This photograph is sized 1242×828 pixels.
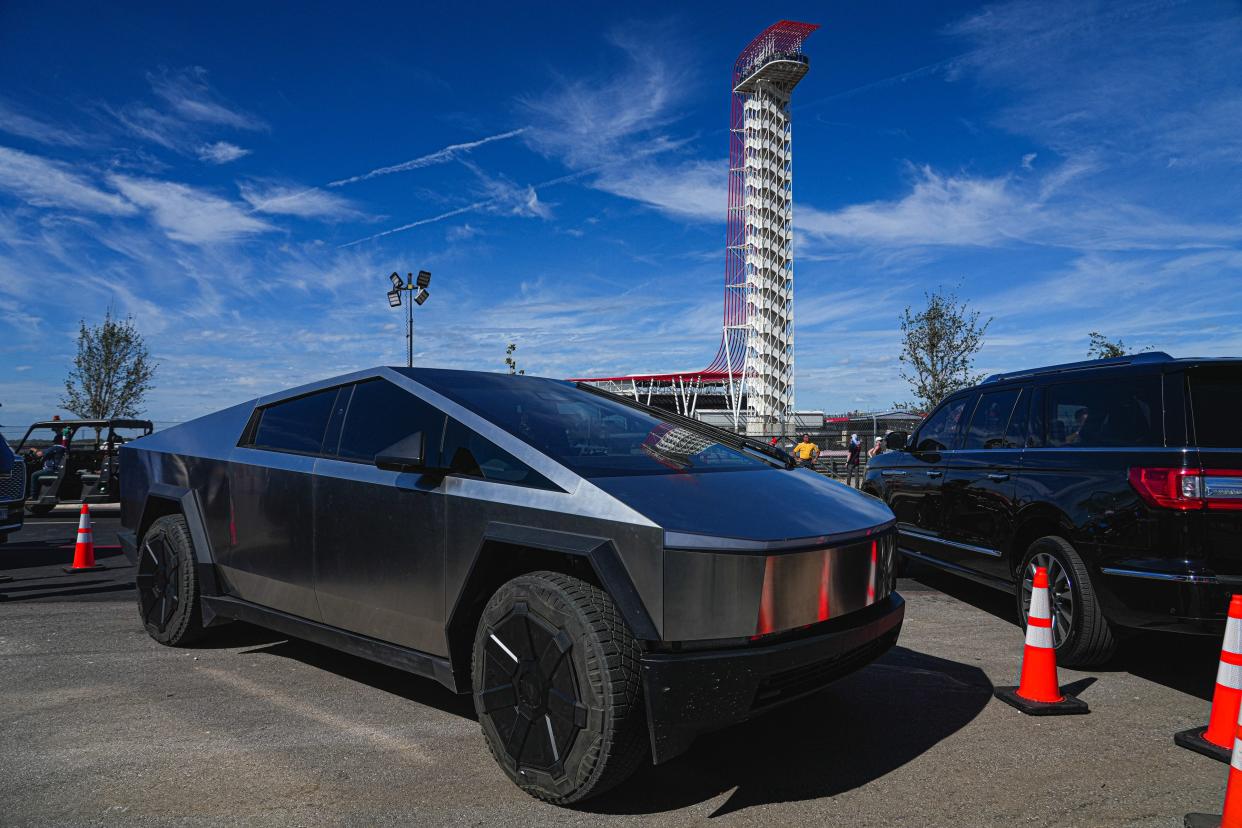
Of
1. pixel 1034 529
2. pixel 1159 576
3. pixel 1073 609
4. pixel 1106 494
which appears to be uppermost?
pixel 1106 494

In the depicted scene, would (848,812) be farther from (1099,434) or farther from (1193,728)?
(1099,434)

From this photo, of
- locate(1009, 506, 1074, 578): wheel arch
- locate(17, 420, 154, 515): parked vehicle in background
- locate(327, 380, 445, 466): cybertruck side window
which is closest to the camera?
locate(327, 380, 445, 466): cybertruck side window

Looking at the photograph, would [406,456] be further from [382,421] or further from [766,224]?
[766,224]

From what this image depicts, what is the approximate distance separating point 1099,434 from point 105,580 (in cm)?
807

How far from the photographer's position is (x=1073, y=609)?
456 centimetres

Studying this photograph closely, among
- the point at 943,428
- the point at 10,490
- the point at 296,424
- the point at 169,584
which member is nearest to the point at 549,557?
the point at 296,424

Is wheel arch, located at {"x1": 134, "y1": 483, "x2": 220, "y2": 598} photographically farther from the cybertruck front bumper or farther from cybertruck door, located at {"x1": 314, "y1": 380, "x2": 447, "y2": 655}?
the cybertruck front bumper

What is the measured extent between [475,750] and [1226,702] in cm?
304

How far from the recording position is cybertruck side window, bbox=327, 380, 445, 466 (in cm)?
343

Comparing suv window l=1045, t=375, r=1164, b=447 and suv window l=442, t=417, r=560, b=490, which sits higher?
suv window l=1045, t=375, r=1164, b=447

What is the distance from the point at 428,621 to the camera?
3180 millimetres

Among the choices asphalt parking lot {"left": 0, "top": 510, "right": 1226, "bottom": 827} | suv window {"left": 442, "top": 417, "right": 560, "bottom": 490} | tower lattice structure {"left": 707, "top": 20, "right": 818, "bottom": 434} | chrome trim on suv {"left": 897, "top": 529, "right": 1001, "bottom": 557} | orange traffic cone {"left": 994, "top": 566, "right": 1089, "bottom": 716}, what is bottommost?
asphalt parking lot {"left": 0, "top": 510, "right": 1226, "bottom": 827}

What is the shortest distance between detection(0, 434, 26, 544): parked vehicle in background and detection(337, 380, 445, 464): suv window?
614cm

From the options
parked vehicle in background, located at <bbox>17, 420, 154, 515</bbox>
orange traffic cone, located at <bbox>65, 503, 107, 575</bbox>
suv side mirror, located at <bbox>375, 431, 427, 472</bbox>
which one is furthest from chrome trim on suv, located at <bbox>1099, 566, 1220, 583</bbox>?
parked vehicle in background, located at <bbox>17, 420, 154, 515</bbox>
